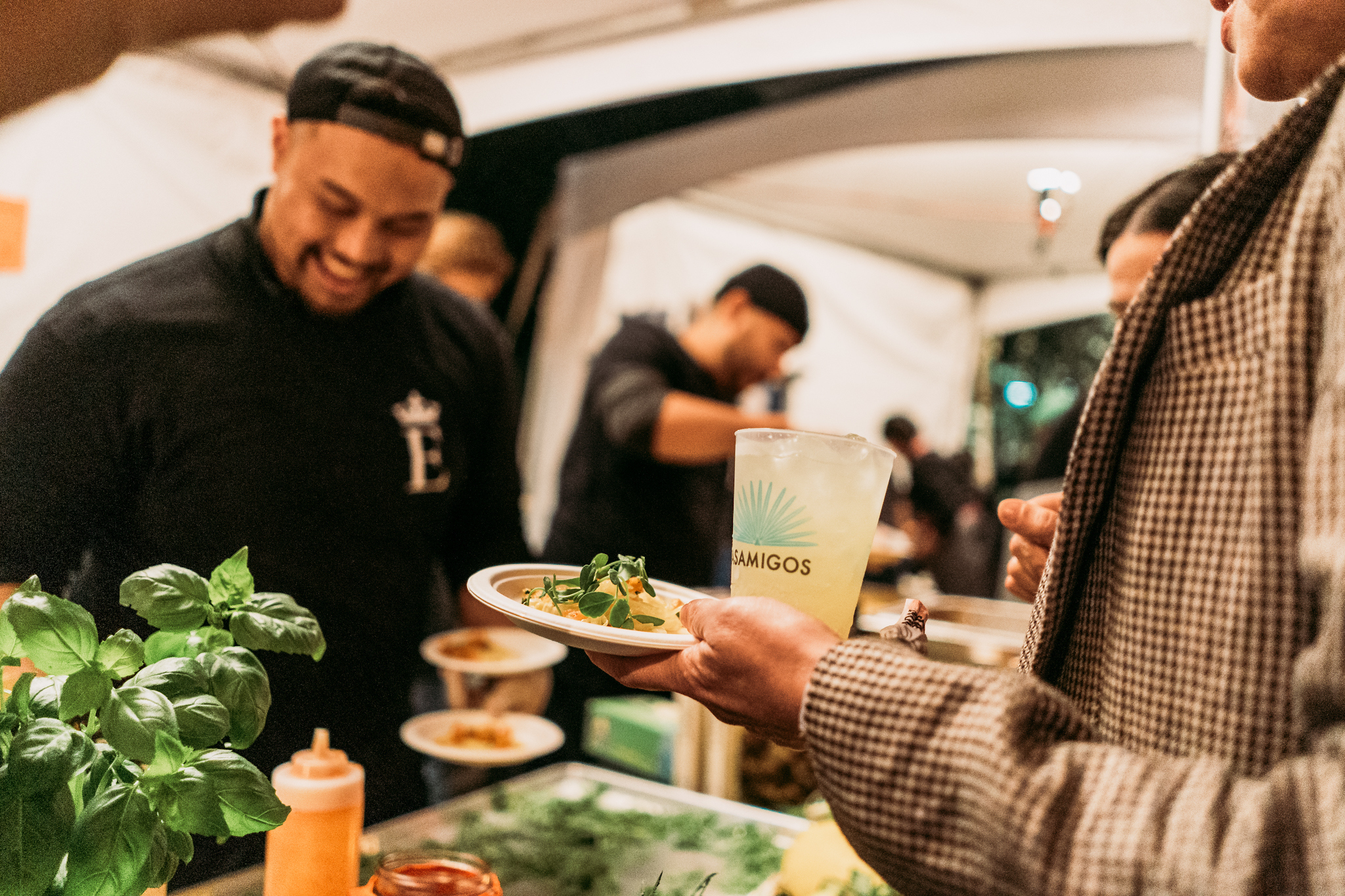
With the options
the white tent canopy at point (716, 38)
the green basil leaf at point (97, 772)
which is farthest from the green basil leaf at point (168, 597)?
the white tent canopy at point (716, 38)

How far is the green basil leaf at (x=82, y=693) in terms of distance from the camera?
59 centimetres

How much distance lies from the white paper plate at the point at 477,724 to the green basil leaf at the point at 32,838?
0.67 metres

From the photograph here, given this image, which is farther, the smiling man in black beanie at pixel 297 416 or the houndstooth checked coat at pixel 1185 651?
the smiling man in black beanie at pixel 297 416

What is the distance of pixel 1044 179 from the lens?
263cm

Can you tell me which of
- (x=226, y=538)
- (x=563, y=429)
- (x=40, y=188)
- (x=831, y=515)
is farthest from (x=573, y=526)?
(x=563, y=429)

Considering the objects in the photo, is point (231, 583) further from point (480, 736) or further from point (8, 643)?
point (480, 736)

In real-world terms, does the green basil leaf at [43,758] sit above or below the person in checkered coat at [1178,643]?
below

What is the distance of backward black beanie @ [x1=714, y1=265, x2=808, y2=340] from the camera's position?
2.26 meters

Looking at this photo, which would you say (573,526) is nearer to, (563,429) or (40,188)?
(40,188)

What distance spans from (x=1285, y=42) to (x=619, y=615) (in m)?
0.65

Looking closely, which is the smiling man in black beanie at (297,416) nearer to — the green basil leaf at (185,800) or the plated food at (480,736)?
the plated food at (480,736)

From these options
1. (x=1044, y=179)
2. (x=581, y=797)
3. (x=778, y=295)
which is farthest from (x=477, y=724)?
(x=1044, y=179)

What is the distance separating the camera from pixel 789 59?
2.13 m

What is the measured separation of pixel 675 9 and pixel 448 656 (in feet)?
4.92
